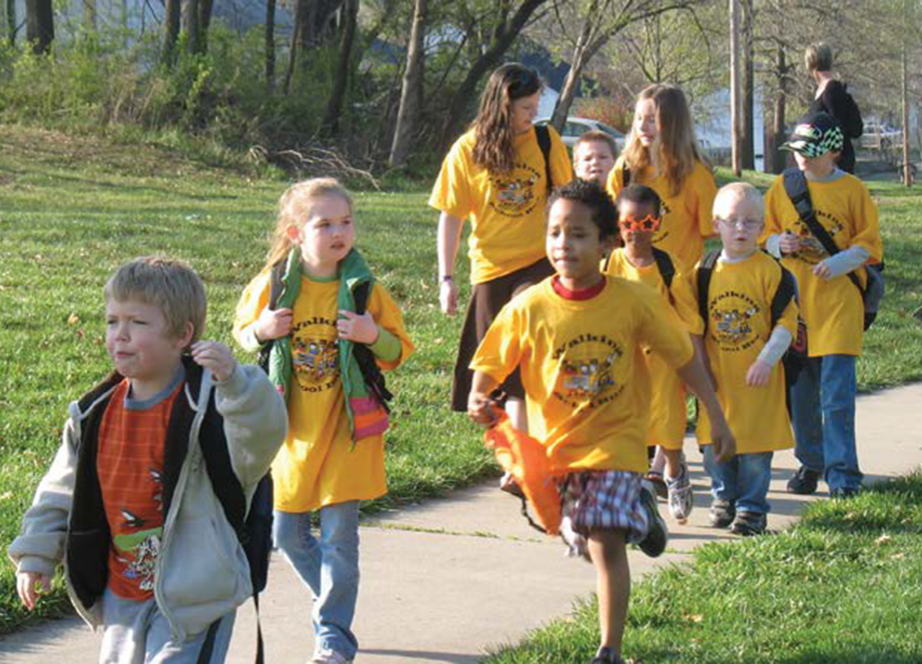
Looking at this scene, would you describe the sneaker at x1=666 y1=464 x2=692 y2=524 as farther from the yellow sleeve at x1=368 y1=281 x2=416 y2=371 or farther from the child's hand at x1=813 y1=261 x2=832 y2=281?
the yellow sleeve at x1=368 y1=281 x2=416 y2=371

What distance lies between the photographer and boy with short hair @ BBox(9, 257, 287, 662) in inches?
146

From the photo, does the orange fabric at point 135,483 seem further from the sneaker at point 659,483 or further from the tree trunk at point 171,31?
the tree trunk at point 171,31

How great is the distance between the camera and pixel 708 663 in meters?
4.72

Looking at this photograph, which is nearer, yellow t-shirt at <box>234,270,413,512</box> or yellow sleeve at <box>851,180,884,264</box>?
yellow t-shirt at <box>234,270,413,512</box>

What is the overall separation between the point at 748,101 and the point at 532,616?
152 ft

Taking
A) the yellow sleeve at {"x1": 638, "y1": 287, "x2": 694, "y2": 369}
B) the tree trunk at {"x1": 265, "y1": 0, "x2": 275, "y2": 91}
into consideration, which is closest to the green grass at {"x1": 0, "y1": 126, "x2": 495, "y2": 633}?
the yellow sleeve at {"x1": 638, "y1": 287, "x2": 694, "y2": 369}

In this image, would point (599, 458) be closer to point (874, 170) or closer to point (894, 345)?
point (894, 345)

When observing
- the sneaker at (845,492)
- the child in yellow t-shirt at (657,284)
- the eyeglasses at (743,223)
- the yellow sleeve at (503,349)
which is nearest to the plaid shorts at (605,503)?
the yellow sleeve at (503,349)

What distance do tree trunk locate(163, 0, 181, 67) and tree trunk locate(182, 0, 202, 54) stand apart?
0.17 meters

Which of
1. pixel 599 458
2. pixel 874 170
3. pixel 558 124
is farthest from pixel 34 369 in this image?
pixel 874 170

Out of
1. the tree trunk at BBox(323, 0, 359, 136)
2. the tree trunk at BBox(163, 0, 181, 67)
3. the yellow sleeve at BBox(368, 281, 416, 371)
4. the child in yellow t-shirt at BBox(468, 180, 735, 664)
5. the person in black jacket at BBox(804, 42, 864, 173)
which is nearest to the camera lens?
the child in yellow t-shirt at BBox(468, 180, 735, 664)

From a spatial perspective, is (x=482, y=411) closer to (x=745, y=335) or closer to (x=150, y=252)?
(x=745, y=335)

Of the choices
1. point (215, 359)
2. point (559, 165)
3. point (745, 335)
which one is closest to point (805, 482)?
point (745, 335)

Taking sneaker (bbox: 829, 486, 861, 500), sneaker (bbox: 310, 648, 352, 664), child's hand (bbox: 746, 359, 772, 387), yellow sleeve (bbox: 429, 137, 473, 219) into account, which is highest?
yellow sleeve (bbox: 429, 137, 473, 219)
